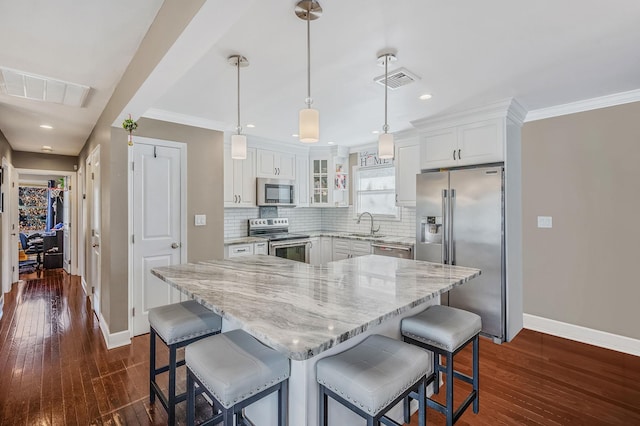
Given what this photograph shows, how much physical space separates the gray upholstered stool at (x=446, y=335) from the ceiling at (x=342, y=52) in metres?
1.72

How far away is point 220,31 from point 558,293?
3880mm

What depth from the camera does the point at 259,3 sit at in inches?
61.8

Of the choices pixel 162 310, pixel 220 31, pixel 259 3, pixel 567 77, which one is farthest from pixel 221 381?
pixel 567 77

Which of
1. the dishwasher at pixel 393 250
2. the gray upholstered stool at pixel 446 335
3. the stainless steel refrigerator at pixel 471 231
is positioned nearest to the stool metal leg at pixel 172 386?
the gray upholstered stool at pixel 446 335

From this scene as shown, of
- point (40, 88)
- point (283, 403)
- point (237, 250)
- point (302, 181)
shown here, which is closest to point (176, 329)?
point (283, 403)

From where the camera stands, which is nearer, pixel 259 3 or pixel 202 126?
pixel 259 3

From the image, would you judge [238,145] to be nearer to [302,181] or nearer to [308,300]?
[308,300]

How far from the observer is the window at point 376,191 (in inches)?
193

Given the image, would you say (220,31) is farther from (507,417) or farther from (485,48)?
(507,417)

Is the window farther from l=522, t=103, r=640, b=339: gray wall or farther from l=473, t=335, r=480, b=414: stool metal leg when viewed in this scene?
l=473, t=335, r=480, b=414: stool metal leg

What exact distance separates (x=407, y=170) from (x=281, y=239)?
80.3 inches

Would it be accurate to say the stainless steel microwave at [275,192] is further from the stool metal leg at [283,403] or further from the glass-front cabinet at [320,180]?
the stool metal leg at [283,403]

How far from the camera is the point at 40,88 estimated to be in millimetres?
2596

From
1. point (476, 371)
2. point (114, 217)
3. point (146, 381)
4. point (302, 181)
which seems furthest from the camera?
point (302, 181)
